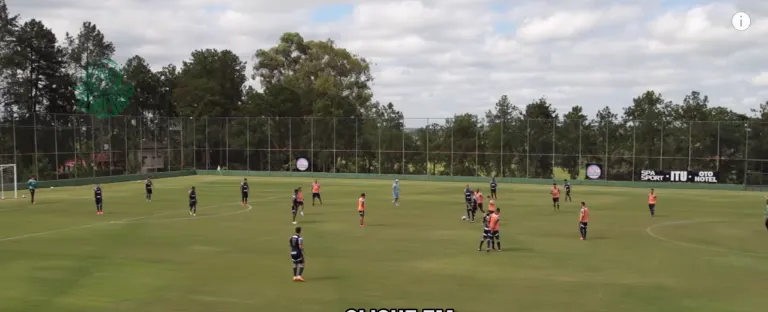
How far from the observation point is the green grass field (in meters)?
18.8

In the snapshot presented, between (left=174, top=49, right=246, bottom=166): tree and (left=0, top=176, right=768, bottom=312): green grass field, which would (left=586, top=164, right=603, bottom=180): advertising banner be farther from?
(left=174, top=49, right=246, bottom=166): tree

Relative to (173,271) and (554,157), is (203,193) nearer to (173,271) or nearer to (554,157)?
(173,271)

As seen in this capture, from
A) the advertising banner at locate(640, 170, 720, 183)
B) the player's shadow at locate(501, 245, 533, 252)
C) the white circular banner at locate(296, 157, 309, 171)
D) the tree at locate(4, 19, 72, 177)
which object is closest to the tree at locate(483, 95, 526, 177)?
the advertising banner at locate(640, 170, 720, 183)

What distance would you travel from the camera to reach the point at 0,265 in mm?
24078

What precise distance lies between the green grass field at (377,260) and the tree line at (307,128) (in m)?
24.8

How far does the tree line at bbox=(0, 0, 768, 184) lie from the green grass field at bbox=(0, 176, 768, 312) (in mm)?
24838

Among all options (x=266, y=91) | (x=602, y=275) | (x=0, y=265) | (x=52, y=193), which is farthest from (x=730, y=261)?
(x=266, y=91)

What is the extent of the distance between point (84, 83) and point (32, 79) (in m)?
7.90

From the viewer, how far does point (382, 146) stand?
83.1 m

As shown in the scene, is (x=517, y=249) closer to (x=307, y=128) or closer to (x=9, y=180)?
(x=9, y=180)

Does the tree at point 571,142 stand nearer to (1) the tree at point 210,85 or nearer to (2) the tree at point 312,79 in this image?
(2) the tree at point 312,79

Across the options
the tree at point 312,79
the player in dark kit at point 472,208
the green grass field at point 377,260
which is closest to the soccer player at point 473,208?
the player in dark kit at point 472,208

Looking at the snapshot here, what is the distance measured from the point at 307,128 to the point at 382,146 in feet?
35.7

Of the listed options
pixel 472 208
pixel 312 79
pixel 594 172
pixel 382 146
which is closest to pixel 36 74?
pixel 312 79
